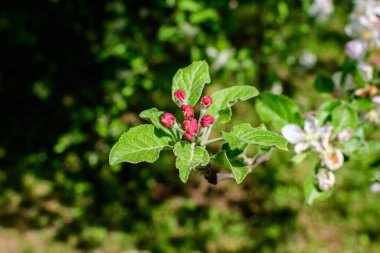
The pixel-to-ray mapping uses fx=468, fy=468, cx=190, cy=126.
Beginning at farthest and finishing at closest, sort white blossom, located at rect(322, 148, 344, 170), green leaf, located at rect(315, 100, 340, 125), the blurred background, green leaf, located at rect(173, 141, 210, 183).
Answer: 1. the blurred background
2. green leaf, located at rect(315, 100, 340, 125)
3. white blossom, located at rect(322, 148, 344, 170)
4. green leaf, located at rect(173, 141, 210, 183)

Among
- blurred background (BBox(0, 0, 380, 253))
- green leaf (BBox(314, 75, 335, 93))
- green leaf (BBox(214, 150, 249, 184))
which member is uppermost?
blurred background (BBox(0, 0, 380, 253))

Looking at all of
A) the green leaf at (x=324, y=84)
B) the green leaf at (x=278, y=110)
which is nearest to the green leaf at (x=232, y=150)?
the green leaf at (x=278, y=110)

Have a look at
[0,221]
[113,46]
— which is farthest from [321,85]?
[0,221]

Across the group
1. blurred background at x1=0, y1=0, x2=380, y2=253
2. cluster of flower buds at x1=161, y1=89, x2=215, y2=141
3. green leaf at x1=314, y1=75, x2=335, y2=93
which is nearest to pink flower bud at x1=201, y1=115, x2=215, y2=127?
cluster of flower buds at x1=161, y1=89, x2=215, y2=141

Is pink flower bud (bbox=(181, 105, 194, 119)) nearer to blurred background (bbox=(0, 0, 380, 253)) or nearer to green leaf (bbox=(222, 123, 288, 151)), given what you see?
green leaf (bbox=(222, 123, 288, 151))

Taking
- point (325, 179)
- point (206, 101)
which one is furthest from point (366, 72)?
point (206, 101)

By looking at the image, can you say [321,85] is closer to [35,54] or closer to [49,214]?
[35,54]

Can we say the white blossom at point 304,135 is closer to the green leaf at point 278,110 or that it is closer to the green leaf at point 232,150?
the green leaf at point 278,110
